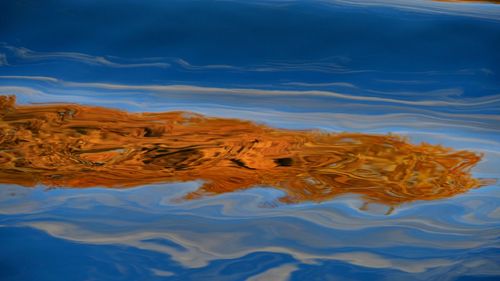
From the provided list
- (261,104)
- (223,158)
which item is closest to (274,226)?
(223,158)

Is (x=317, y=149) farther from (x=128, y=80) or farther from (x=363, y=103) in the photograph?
(x=128, y=80)

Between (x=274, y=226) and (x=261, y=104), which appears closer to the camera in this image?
(x=274, y=226)

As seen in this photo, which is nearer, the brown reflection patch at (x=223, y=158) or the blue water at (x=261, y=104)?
the blue water at (x=261, y=104)

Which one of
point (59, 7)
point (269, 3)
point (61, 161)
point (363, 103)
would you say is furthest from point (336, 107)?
point (59, 7)

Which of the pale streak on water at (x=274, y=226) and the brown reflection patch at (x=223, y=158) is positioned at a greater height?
the brown reflection patch at (x=223, y=158)

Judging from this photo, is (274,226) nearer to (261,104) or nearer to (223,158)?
(223,158)
